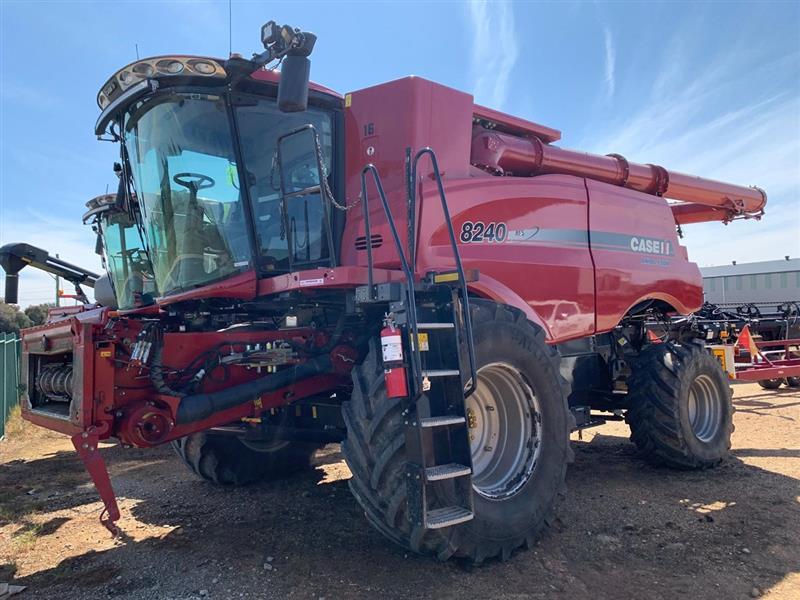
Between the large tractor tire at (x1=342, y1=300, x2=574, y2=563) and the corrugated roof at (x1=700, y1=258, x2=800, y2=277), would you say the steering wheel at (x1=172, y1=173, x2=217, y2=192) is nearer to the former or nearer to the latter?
the large tractor tire at (x1=342, y1=300, x2=574, y2=563)

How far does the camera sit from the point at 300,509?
472 cm

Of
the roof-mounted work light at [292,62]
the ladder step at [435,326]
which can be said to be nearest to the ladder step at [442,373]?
the ladder step at [435,326]

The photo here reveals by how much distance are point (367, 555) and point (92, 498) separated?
3046mm

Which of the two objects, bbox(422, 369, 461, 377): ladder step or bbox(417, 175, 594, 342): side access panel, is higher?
bbox(417, 175, 594, 342): side access panel

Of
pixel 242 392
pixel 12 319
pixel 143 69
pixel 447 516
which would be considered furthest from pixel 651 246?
pixel 12 319

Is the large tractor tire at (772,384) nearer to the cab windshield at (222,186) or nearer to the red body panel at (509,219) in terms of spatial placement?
the red body panel at (509,219)

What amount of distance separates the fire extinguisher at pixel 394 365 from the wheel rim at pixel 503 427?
84 cm

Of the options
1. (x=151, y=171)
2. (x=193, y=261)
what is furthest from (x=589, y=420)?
(x=151, y=171)

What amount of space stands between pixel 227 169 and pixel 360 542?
8.61 feet

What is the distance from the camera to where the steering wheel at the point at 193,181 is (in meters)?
4.23

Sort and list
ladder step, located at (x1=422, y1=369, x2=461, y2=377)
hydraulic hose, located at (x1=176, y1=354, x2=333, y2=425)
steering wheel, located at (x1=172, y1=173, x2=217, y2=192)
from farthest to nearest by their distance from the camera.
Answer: steering wheel, located at (x1=172, y1=173, x2=217, y2=192) → hydraulic hose, located at (x1=176, y1=354, x2=333, y2=425) → ladder step, located at (x1=422, y1=369, x2=461, y2=377)

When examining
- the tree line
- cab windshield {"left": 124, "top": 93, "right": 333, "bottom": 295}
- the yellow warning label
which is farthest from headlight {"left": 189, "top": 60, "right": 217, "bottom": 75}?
the tree line

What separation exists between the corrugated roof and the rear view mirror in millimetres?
35296

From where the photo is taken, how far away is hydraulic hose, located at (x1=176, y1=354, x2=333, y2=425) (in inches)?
146
